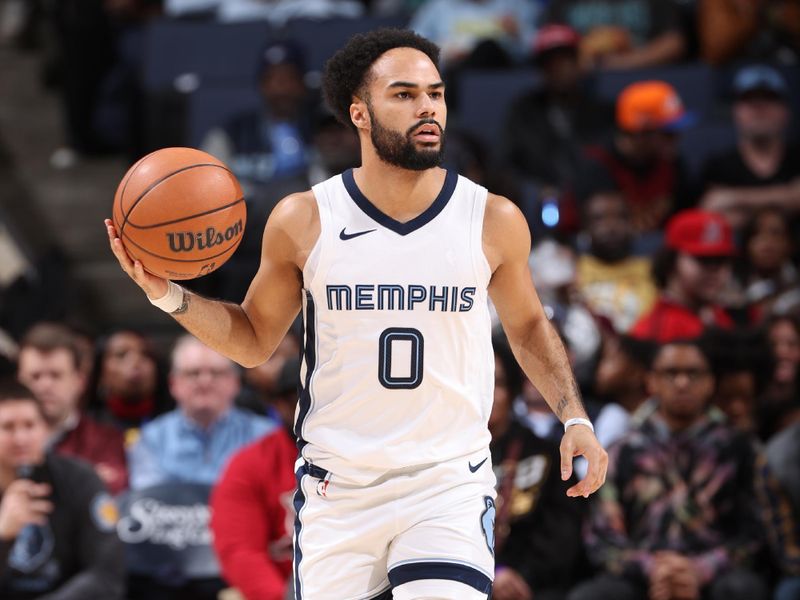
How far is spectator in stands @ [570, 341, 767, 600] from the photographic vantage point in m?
6.43

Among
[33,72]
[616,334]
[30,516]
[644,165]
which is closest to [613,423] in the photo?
[616,334]

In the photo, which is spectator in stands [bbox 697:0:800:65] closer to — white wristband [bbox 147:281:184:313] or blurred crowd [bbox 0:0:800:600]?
blurred crowd [bbox 0:0:800:600]

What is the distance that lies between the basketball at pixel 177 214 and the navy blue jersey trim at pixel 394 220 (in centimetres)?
36

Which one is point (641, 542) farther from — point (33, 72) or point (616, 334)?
point (33, 72)

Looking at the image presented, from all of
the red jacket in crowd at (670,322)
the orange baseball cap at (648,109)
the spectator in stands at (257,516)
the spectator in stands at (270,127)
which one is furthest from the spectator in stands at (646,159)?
the spectator in stands at (257,516)

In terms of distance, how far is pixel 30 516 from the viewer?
20.1 feet

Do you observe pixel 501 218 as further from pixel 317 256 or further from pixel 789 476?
pixel 789 476

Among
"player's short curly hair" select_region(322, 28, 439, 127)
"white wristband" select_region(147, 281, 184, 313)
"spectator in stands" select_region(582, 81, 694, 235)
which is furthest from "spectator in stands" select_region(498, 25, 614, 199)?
"white wristband" select_region(147, 281, 184, 313)

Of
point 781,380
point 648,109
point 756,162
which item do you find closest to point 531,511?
point 781,380

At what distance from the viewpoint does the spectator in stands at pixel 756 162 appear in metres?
8.83

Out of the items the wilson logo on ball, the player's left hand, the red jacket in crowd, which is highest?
the wilson logo on ball

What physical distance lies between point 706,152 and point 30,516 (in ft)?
17.8

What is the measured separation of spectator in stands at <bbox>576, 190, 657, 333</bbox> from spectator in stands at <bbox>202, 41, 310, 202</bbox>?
6.72 feet

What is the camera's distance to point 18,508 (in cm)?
608
